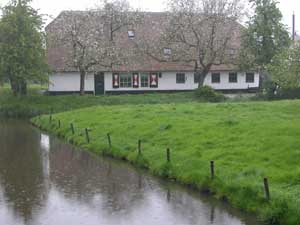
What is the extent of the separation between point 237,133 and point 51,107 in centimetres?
2529

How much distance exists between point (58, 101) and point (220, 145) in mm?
27706

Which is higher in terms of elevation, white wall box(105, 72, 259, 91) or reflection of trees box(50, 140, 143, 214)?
white wall box(105, 72, 259, 91)

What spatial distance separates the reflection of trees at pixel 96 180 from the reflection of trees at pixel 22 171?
65cm

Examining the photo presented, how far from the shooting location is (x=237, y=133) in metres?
21.5

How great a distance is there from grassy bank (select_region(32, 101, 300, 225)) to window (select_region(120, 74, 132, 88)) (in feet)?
62.7

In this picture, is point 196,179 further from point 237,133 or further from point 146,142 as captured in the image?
point 146,142

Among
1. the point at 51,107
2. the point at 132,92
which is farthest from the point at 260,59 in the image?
the point at 51,107

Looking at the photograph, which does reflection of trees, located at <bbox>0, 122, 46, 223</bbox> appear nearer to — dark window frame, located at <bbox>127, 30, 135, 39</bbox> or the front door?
the front door

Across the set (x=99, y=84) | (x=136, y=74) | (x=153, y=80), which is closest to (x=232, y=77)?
(x=153, y=80)

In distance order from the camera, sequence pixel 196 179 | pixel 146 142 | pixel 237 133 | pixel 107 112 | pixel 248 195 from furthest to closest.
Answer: pixel 107 112 → pixel 146 142 → pixel 237 133 → pixel 196 179 → pixel 248 195

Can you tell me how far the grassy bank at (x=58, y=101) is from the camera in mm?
44000

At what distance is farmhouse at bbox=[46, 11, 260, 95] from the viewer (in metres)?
51.1

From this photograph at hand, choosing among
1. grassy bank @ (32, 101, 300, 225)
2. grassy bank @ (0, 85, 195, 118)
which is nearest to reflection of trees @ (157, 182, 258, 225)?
grassy bank @ (32, 101, 300, 225)

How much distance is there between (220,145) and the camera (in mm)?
20000
